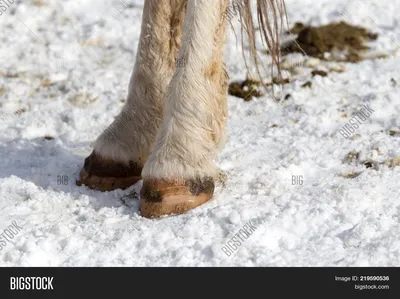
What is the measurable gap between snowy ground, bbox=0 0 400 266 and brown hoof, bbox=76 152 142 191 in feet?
0.20

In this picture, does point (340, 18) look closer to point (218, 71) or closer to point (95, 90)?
point (95, 90)

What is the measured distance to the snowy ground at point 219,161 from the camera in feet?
11.0

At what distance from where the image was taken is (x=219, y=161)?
14.0 feet

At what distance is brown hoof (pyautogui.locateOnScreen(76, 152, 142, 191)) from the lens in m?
4.02

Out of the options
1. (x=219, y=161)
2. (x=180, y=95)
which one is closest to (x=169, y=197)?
(x=180, y=95)

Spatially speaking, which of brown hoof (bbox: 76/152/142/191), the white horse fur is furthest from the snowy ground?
the white horse fur

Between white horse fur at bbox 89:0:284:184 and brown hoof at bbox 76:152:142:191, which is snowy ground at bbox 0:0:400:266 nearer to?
brown hoof at bbox 76:152:142:191

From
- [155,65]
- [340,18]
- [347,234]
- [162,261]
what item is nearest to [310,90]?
[340,18]

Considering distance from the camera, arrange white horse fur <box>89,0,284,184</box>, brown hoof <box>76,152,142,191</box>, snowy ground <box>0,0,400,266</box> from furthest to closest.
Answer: brown hoof <box>76,152,142,191</box> → white horse fur <box>89,0,284,184</box> → snowy ground <box>0,0,400,266</box>

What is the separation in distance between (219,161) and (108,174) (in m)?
0.60

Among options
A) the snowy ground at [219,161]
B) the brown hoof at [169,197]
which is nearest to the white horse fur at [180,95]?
the brown hoof at [169,197]

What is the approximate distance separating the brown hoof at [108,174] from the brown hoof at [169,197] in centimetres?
34

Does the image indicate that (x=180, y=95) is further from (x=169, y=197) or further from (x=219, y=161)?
(x=219, y=161)

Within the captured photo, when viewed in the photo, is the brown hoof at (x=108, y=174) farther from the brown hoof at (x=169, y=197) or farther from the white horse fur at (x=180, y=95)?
the brown hoof at (x=169, y=197)
